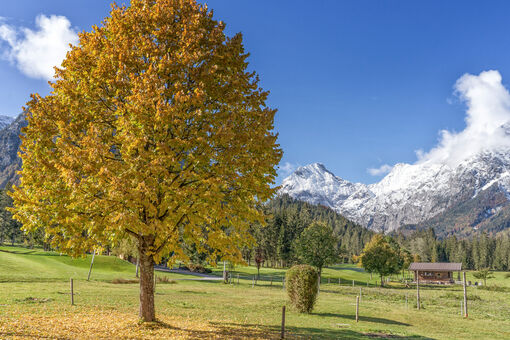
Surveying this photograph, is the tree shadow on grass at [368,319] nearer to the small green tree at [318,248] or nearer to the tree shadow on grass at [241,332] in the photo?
the tree shadow on grass at [241,332]

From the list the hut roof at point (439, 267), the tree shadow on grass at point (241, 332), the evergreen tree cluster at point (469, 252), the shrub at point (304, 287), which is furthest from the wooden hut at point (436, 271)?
the tree shadow on grass at point (241, 332)

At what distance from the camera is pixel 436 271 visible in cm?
11469

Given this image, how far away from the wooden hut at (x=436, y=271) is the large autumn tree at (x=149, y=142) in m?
113

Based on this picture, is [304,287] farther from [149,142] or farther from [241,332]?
[149,142]

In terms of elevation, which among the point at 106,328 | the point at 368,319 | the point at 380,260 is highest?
the point at 380,260

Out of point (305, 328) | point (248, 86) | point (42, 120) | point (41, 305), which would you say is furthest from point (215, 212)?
point (41, 305)

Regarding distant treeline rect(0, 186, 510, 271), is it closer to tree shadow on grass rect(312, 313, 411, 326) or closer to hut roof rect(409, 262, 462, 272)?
hut roof rect(409, 262, 462, 272)

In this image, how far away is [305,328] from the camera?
21953mm

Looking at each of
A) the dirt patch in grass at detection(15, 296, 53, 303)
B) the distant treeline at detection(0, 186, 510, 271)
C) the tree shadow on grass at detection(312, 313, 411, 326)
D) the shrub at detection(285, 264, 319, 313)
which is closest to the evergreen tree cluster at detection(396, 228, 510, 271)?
the distant treeline at detection(0, 186, 510, 271)

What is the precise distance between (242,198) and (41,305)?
17473mm

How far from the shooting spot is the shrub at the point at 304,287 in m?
29.1

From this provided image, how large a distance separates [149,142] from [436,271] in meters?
124

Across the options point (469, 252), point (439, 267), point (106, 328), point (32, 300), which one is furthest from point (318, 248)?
point (469, 252)

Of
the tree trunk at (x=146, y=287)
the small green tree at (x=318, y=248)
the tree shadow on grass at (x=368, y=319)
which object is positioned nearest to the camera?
the tree trunk at (x=146, y=287)
